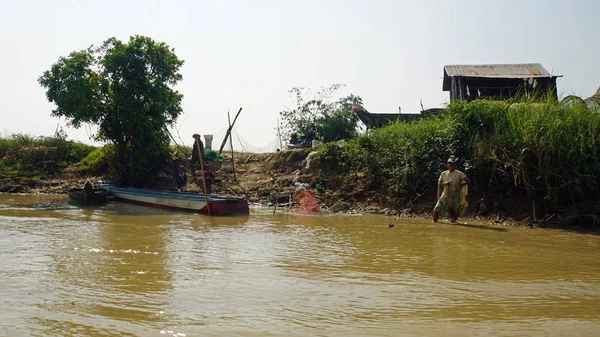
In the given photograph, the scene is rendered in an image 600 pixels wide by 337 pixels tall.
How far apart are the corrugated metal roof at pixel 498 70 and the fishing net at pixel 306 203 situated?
24.8 feet

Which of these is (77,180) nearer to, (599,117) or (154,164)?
(154,164)

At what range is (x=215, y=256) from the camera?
7.22 meters

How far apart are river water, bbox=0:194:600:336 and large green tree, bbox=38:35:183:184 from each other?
20.6ft

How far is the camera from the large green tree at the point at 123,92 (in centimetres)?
1538

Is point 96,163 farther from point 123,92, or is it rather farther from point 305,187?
point 305,187

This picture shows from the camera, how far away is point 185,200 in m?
13.3

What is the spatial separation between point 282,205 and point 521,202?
20.6 feet

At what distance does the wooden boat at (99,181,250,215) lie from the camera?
12383 mm

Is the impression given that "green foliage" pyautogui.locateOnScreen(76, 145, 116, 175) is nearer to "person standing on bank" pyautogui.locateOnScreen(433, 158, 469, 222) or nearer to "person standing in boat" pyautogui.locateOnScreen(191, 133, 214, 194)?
"person standing in boat" pyautogui.locateOnScreen(191, 133, 214, 194)

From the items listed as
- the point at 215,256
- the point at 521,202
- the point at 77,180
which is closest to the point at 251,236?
the point at 215,256

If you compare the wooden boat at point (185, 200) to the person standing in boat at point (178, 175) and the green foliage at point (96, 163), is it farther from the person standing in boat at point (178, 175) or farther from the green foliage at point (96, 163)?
the green foliage at point (96, 163)

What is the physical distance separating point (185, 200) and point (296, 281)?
26.5 feet

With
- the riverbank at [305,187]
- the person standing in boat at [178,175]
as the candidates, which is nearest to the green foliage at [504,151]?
the riverbank at [305,187]

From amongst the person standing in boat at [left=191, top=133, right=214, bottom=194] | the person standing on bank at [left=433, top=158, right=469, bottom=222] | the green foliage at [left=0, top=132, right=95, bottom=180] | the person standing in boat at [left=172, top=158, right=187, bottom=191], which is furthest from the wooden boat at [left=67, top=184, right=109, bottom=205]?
the person standing on bank at [left=433, top=158, right=469, bottom=222]
